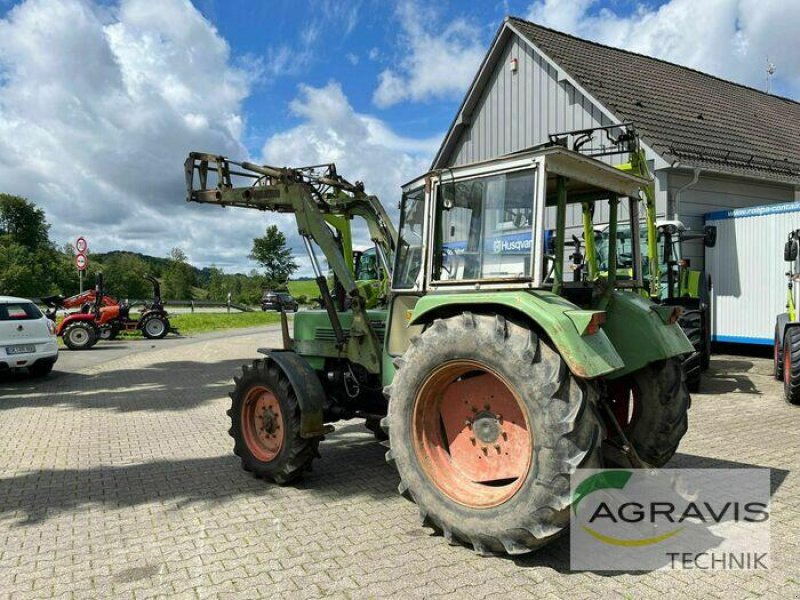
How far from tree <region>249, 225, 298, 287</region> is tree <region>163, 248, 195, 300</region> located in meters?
8.83

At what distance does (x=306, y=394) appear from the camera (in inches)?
186

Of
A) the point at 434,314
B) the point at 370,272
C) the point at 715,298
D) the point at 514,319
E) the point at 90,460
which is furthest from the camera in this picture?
the point at 370,272

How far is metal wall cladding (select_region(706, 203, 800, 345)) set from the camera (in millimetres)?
10656

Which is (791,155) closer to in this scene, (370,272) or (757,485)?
(370,272)

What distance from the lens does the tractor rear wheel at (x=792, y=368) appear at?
735 centimetres

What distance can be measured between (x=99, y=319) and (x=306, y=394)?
16.2 meters

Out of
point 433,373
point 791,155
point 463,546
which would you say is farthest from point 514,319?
point 791,155

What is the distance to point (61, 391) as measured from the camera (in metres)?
10.1

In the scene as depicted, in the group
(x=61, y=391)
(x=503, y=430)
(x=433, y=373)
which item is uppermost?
(x=433, y=373)

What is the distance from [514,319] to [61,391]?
9.21m

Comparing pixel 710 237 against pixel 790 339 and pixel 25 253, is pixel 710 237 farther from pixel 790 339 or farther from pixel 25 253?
pixel 25 253

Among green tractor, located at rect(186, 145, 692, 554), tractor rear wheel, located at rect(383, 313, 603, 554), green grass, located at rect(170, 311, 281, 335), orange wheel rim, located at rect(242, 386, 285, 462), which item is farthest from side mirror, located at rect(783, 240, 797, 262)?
green grass, located at rect(170, 311, 281, 335)

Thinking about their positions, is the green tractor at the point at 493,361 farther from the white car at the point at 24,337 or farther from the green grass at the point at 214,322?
the green grass at the point at 214,322

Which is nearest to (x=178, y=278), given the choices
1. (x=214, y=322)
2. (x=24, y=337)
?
(x=214, y=322)
